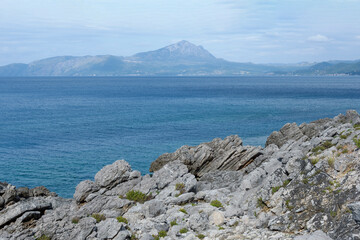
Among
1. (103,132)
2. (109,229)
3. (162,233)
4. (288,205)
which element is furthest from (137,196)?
(103,132)

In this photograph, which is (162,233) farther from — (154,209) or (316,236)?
(316,236)

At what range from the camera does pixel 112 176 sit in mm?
38719

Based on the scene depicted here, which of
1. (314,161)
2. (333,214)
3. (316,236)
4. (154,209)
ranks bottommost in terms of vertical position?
(154,209)

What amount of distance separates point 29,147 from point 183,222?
59.4 metres

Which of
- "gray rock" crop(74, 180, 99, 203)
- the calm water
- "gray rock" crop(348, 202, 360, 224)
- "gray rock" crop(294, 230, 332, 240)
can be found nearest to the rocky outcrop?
"gray rock" crop(74, 180, 99, 203)

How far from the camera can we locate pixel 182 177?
118 ft

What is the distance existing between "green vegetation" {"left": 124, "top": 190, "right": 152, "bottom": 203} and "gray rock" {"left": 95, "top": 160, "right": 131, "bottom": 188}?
4.08m

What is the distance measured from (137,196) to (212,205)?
27.4ft

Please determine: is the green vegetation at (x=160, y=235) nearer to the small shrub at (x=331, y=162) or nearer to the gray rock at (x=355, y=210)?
the gray rock at (x=355, y=210)

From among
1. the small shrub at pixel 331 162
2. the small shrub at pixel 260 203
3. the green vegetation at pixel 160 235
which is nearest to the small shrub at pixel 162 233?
the green vegetation at pixel 160 235

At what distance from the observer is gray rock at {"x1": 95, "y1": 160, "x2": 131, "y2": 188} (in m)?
38.3

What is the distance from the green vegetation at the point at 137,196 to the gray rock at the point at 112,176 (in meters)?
4.08

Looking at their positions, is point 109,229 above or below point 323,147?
below

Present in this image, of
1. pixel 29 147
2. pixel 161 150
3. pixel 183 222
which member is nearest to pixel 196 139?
pixel 161 150
